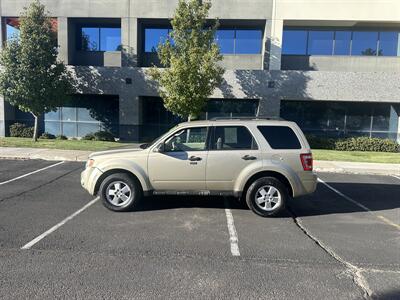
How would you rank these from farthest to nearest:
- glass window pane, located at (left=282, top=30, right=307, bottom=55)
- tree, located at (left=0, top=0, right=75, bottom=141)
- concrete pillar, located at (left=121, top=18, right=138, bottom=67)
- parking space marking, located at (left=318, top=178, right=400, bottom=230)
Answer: glass window pane, located at (left=282, top=30, right=307, bottom=55), concrete pillar, located at (left=121, top=18, right=138, bottom=67), tree, located at (left=0, top=0, right=75, bottom=141), parking space marking, located at (left=318, top=178, right=400, bottom=230)

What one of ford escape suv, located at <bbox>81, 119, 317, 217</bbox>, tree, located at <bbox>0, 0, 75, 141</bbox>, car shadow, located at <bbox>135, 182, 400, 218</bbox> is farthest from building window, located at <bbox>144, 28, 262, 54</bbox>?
ford escape suv, located at <bbox>81, 119, 317, 217</bbox>

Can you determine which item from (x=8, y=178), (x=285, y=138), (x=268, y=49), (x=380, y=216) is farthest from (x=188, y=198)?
(x=268, y=49)

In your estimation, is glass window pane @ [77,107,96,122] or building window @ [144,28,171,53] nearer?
building window @ [144,28,171,53]

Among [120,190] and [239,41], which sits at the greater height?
[239,41]

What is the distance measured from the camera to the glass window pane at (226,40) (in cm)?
2183

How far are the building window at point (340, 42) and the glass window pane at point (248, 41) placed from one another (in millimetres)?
1593

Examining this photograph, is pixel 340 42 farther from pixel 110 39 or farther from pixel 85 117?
pixel 85 117

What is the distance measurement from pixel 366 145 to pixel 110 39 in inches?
665

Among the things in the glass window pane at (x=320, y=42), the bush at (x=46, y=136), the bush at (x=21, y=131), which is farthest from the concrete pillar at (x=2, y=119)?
the glass window pane at (x=320, y=42)

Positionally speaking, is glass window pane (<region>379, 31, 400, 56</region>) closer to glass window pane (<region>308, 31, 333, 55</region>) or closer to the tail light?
glass window pane (<region>308, 31, 333, 55</region>)

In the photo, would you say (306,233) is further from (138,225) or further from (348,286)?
(138,225)

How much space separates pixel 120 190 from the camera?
22.6ft

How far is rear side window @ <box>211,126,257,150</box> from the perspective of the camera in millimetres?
6914

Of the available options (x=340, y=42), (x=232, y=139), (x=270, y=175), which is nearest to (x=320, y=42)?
(x=340, y=42)
